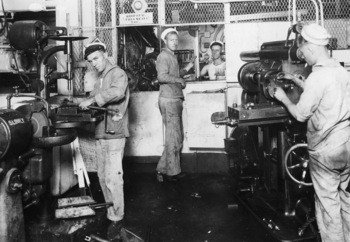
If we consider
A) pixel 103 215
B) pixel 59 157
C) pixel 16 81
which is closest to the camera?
pixel 103 215

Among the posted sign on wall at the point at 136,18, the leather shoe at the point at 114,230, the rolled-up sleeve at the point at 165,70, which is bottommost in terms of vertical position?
the leather shoe at the point at 114,230

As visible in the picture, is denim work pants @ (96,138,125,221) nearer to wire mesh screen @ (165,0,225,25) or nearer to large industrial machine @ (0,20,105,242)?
large industrial machine @ (0,20,105,242)

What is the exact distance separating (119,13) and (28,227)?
330 cm

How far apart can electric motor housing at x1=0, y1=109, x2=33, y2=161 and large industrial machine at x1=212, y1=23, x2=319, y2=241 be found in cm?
172

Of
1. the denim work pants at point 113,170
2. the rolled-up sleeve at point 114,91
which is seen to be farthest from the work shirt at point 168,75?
the denim work pants at point 113,170

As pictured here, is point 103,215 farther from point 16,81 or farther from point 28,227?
point 16,81

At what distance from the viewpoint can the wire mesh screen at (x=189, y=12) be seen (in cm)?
537

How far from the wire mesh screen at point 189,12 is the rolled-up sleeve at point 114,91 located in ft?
6.95

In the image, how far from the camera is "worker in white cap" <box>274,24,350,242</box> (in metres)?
2.64

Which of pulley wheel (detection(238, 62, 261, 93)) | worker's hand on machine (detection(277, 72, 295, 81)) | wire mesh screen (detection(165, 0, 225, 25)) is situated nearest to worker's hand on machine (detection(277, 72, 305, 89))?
worker's hand on machine (detection(277, 72, 295, 81))

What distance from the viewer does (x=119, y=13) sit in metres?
5.35

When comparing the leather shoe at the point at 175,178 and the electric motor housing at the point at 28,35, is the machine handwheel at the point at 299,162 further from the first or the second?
the electric motor housing at the point at 28,35

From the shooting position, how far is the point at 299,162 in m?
3.36

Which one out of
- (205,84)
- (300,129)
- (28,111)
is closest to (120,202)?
(28,111)
